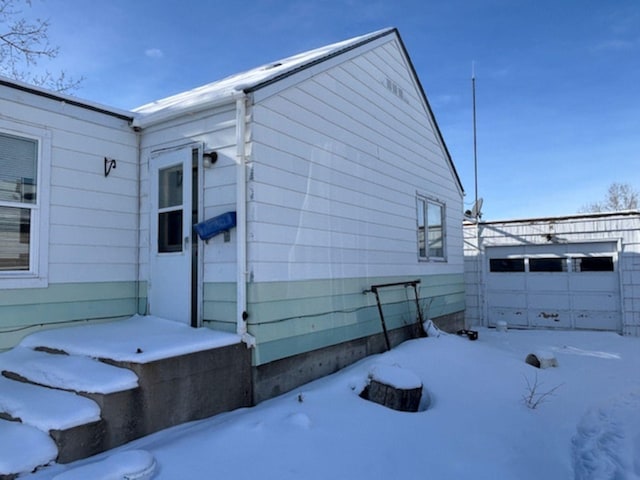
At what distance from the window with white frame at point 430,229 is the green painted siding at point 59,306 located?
5354mm

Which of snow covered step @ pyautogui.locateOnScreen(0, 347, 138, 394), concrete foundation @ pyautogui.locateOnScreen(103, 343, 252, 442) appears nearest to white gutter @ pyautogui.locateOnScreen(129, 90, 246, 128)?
concrete foundation @ pyautogui.locateOnScreen(103, 343, 252, 442)

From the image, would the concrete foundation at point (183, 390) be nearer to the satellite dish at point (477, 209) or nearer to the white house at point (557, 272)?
the white house at point (557, 272)

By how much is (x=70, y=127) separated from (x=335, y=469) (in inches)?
169

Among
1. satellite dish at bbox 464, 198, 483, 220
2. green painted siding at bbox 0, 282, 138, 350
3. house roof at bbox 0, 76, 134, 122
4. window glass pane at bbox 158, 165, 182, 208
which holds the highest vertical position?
house roof at bbox 0, 76, 134, 122

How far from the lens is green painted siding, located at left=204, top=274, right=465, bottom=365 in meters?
4.31

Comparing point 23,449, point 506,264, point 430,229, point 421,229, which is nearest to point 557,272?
point 506,264

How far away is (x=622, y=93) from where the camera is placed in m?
10.9

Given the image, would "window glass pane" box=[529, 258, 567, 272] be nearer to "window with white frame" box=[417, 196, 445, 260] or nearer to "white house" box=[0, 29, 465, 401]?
"window with white frame" box=[417, 196, 445, 260]

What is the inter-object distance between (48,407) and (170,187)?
267 cm

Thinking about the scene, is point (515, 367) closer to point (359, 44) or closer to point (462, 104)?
point (359, 44)

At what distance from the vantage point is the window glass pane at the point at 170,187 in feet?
15.9

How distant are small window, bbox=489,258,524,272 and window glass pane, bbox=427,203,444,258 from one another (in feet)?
12.0

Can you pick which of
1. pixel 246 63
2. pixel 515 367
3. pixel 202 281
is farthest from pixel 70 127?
pixel 515 367

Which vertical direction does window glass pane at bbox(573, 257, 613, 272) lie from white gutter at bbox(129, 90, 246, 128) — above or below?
below
